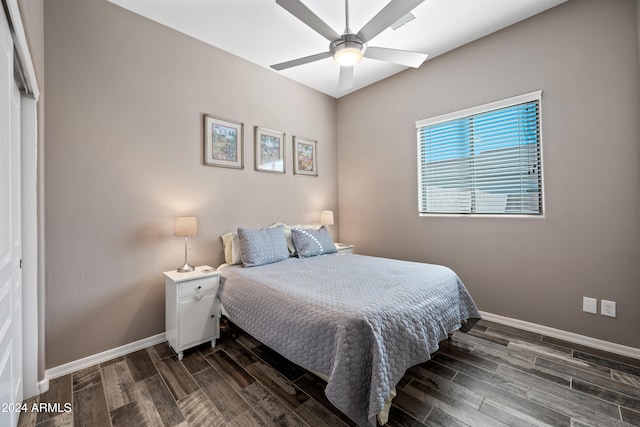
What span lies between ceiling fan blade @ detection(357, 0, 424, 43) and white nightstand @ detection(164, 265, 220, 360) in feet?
7.51

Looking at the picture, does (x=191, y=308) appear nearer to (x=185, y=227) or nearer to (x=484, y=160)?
(x=185, y=227)

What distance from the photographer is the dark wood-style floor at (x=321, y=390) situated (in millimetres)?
1582

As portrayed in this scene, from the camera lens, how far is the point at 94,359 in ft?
7.22

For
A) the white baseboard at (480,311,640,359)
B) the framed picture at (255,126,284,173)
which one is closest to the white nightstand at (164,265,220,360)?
the framed picture at (255,126,284,173)

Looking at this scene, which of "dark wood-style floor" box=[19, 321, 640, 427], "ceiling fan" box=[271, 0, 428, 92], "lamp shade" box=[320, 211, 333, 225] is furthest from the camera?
"lamp shade" box=[320, 211, 333, 225]

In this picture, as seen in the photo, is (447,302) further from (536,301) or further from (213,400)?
(213,400)

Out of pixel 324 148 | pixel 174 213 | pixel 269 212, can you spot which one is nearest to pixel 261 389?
pixel 174 213

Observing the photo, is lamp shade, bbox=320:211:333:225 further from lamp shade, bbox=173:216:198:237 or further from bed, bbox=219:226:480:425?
lamp shade, bbox=173:216:198:237

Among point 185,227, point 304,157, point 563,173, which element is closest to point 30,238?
point 185,227

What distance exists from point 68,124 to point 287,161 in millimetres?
2162

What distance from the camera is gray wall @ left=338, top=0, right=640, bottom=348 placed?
7.21 feet

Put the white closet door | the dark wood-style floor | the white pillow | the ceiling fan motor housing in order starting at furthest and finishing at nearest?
the white pillow
the ceiling fan motor housing
the dark wood-style floor
the white closet door

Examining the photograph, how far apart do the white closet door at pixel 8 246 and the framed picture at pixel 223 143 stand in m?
1.44

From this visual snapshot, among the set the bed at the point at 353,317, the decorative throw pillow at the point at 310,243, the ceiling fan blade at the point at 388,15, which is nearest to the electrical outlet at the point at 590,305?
the bed at the point at 353,317
